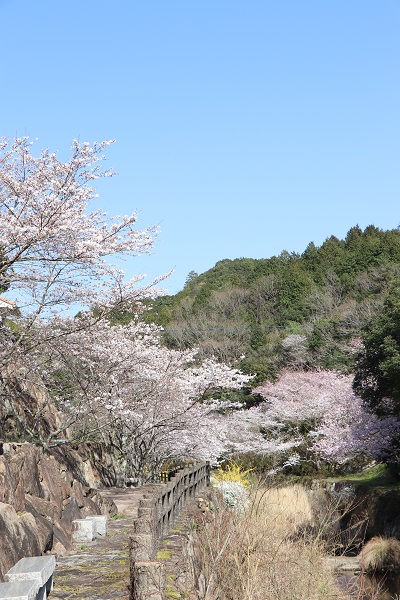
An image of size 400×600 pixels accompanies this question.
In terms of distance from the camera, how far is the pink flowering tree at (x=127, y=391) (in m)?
14.6

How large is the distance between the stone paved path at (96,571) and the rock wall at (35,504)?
337mm

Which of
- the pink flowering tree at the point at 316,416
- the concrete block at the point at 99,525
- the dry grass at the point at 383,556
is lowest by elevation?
the dry grass at the point at 383,556

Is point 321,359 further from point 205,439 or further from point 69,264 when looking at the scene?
point 69,264

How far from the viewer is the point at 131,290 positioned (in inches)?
497

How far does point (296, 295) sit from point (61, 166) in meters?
43.7

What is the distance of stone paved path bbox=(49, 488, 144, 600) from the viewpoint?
21.6 feet

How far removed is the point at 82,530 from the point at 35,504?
1.47 meters

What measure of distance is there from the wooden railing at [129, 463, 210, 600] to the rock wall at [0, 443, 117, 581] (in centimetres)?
119

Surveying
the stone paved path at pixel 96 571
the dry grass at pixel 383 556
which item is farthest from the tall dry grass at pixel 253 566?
the dry grass at pixel 383 556

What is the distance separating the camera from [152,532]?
21.5 ft

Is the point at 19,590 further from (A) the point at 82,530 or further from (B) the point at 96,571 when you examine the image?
(A) the point at 82,530

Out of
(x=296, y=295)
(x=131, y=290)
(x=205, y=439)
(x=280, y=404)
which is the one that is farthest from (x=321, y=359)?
(x=131, y=290)

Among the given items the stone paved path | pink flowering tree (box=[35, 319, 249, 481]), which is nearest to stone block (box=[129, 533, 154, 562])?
the stone paved path

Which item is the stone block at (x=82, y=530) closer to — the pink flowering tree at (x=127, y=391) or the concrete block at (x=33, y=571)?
the concrete block at (x=33, y=571)
